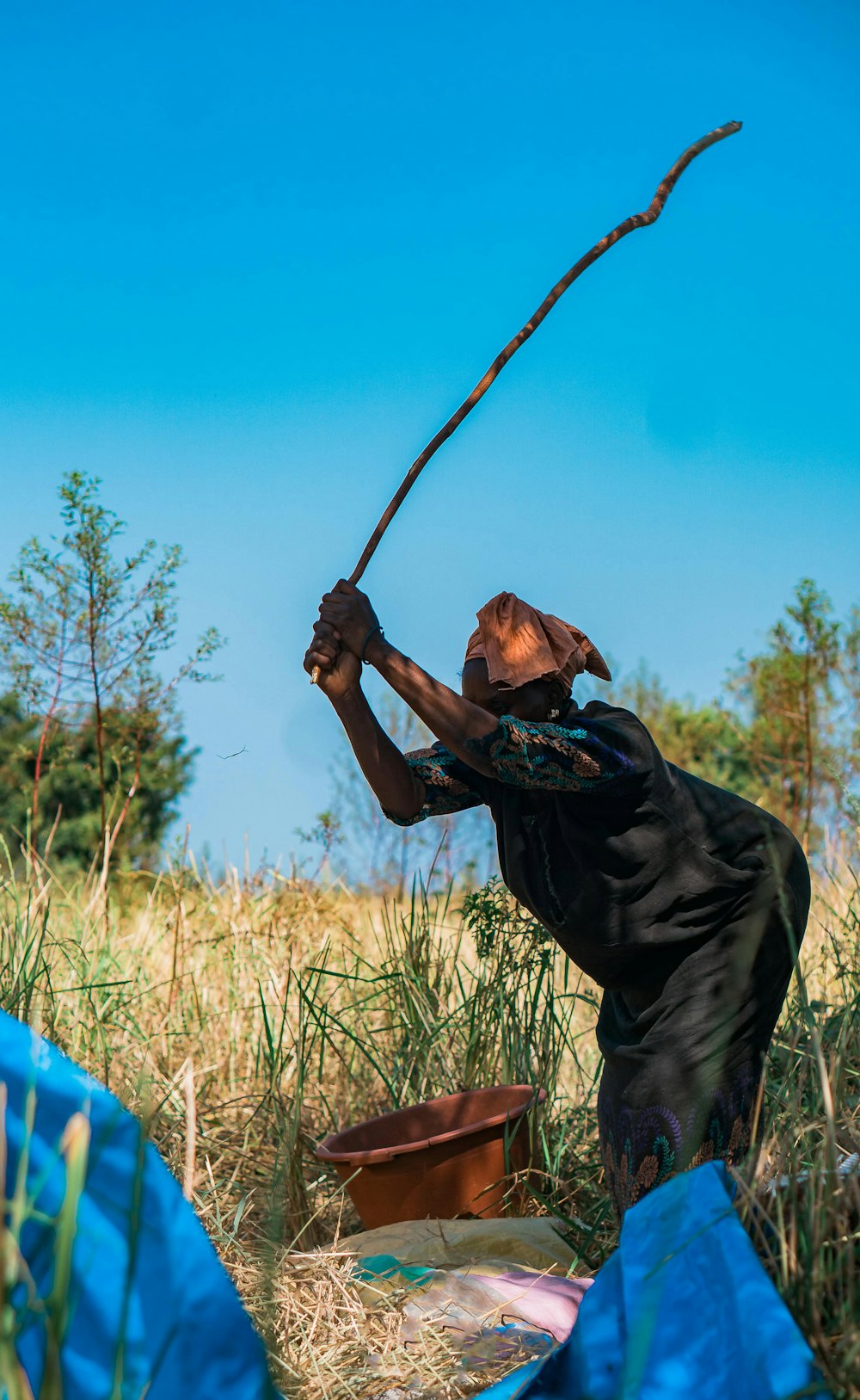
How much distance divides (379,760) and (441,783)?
26cm

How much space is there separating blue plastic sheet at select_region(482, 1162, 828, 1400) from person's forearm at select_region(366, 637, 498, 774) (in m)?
1.10

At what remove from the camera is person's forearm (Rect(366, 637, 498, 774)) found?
2723mm

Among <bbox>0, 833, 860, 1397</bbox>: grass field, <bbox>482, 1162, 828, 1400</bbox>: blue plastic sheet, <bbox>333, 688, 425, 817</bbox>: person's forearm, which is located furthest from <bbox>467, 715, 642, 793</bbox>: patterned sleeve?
<bbox>482, 1162, 828, 1400</bbox>: blue plastic sheet

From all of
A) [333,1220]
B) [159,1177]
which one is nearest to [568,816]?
[159,1177]

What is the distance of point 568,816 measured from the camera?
2910mm

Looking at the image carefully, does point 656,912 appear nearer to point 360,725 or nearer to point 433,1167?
point 360,725

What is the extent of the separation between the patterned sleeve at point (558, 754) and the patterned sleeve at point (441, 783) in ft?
1.70

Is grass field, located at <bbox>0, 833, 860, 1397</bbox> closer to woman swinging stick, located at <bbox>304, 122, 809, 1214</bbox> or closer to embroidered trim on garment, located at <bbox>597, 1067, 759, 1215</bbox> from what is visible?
embroidered trim on garment, located at <bbox>597, 1067, 759, 1215</bbox>

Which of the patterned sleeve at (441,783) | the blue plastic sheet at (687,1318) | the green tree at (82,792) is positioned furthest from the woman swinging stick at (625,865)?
the green tree at (82,792)

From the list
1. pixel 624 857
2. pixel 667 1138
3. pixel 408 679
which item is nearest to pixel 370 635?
pixel 408 679

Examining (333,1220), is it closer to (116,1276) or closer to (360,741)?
(360,741)

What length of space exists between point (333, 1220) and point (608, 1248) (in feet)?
3.35

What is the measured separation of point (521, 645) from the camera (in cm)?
297

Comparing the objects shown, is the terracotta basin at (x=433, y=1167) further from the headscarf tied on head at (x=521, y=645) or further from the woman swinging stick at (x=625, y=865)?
the headscarf tied on head at (x=521, y=645)
